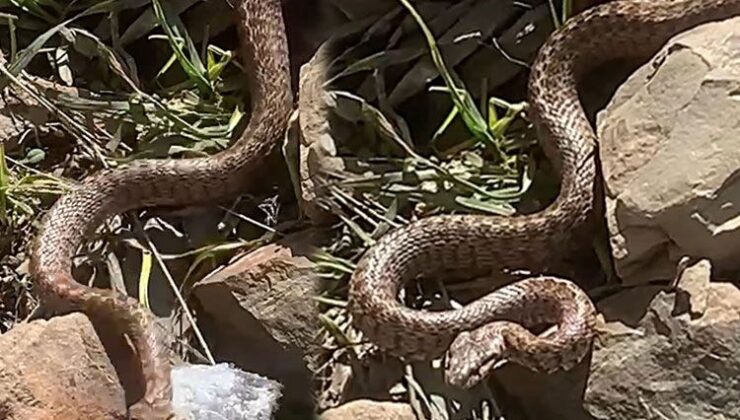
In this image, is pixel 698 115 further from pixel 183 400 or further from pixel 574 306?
pixel 183 400

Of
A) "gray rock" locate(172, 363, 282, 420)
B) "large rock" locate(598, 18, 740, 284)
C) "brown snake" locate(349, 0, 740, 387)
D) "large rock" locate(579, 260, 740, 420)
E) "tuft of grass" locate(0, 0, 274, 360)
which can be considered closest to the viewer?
"large rock" locate(579, 260, 740, 420)

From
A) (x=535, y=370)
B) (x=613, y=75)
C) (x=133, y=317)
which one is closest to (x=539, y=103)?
(x=613, y=75)

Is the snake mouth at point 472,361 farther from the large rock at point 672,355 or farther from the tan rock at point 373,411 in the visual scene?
the large rock at point 672,355

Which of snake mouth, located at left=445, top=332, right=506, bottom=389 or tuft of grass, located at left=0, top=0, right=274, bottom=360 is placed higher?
tuft of grass, located at left=0, top=0, right=274, bottom=360

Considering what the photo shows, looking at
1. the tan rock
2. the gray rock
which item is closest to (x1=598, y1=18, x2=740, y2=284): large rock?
the tan rock

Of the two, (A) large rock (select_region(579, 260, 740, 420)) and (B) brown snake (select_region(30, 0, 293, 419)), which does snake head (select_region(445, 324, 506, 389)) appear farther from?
(B) brown snake (select_region(30, 0, 293, 419))
